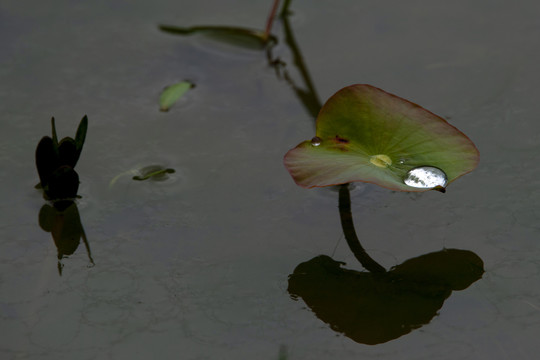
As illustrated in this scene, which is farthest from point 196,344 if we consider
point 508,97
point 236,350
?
point 508,97

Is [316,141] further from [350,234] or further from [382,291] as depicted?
[382,291]

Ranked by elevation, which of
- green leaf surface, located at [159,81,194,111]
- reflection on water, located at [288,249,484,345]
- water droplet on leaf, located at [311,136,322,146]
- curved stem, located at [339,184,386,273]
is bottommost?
reflection on water, located at [288,249,484,345]

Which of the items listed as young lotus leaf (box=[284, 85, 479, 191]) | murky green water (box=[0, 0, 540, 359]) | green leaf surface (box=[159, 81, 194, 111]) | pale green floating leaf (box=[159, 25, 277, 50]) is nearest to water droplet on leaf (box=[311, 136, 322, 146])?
young lotus leaf (box=[284, 85, 479, 191])

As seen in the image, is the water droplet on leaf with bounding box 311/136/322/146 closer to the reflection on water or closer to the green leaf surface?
the reflection on water

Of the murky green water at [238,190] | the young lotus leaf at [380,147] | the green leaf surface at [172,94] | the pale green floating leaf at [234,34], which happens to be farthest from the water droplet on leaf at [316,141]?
the pale green floating leaf at [234,34]

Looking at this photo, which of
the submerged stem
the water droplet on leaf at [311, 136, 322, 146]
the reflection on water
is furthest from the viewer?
the submerged stem

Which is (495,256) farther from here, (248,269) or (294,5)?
(294,5)

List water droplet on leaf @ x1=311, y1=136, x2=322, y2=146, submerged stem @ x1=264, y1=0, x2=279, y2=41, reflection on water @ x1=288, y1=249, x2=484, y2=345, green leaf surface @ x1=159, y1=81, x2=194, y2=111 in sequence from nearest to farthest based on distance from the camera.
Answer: reflection on water @ x1=288, y1=249, x2=484, y2=345, water droplet on leaf @ x1=311, y1=136, x2=322, y2=146, green leaf surface @ x1=159, y1=81, x2=194, y2=111, submerged stem @ x1=264, y1=0, x2=279, y2=41
